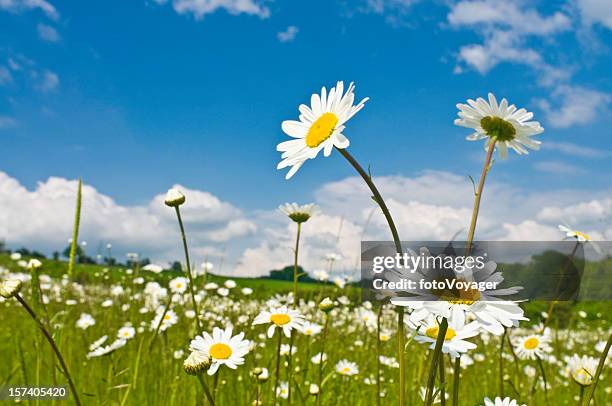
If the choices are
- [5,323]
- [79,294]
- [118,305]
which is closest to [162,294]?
[118,305]

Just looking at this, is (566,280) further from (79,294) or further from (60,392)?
(79,294)

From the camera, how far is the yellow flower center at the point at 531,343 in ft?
8.91

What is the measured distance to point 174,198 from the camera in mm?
1851

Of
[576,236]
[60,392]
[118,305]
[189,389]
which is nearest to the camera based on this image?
[60,392]

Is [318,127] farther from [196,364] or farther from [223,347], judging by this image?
[223,347]

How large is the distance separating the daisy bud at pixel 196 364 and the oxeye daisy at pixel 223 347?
38cm

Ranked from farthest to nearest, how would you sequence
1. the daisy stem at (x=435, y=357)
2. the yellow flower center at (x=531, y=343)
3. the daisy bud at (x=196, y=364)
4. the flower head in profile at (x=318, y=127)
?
1. the yellow flower center at (x=531, y=343)
2. the daisy bud at (x=196, y=364)
3. the flower head in profile at (x=318, y=127)
4. the daisy stem at (x=435, y=357)

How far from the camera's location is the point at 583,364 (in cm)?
218

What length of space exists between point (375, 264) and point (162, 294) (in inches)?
164

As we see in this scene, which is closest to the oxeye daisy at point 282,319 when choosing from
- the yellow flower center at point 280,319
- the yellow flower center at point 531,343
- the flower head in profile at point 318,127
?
the yellow flower center at point 280,319

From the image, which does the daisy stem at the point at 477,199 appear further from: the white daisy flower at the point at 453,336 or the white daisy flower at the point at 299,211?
the white daisy flower at the point at 299,211

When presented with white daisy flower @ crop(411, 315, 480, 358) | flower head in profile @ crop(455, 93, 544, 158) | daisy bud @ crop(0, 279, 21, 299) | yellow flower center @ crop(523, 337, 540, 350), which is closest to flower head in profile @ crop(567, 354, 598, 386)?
yellow flower center @ crop(523, 337, 540, 350)

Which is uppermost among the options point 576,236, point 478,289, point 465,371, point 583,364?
point 576,236

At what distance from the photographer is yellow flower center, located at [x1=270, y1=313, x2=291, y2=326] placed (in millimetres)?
2147
